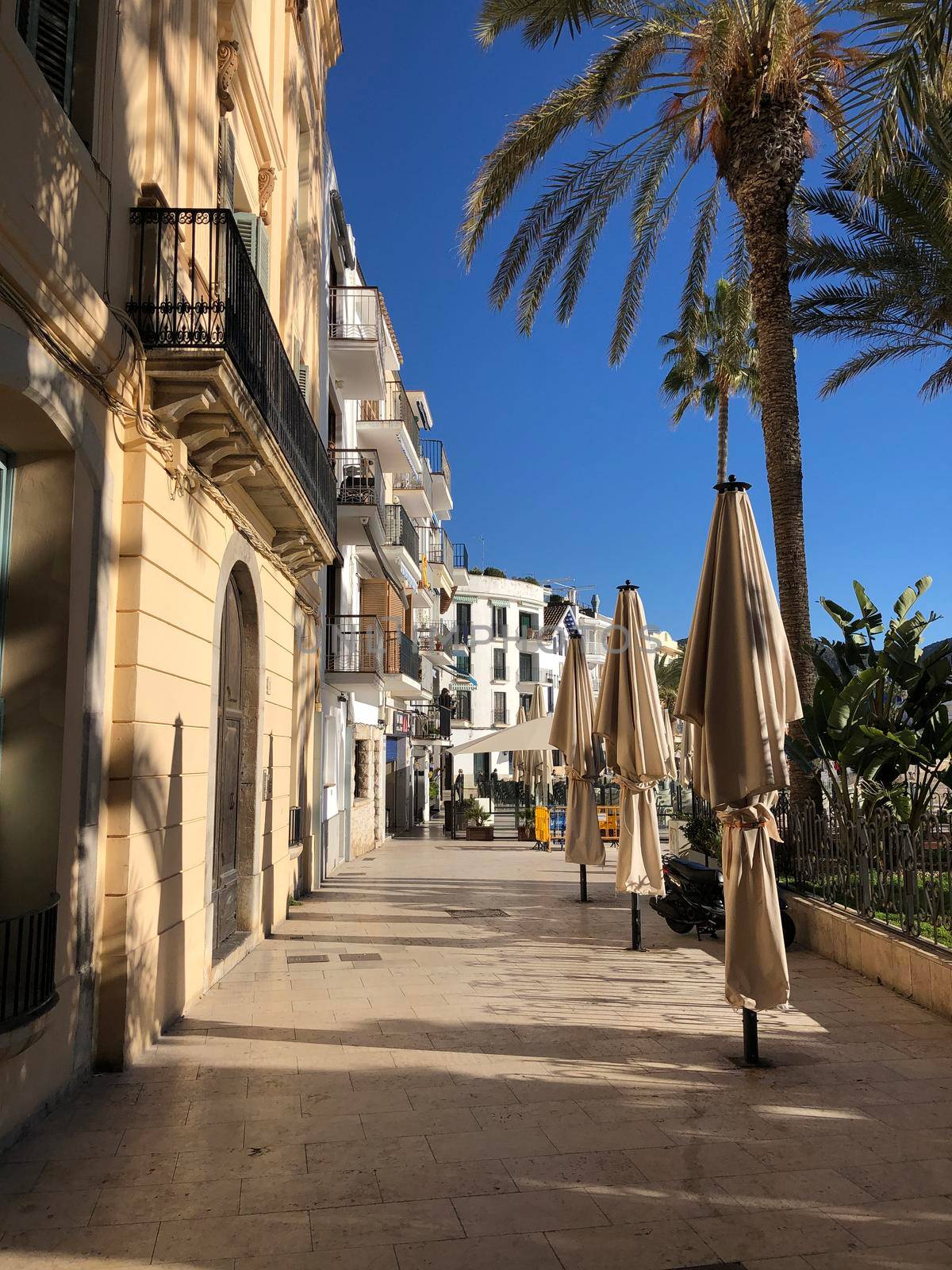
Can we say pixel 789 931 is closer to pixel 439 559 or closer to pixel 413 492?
pixel 413 492

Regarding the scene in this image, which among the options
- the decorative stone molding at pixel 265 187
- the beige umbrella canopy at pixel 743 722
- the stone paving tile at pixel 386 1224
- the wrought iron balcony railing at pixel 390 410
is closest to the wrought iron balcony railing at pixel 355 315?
the wrought iron balcony railing at pixel 390 410

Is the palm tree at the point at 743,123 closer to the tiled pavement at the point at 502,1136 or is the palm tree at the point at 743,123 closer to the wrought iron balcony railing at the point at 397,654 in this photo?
the tiled pavement at the point at 502,1136

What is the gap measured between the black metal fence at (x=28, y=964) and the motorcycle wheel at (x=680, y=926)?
24.6 ft

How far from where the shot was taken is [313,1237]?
4066mm

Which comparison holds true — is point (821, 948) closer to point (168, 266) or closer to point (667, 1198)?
point (667, 1198)

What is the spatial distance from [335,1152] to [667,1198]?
1625 mm

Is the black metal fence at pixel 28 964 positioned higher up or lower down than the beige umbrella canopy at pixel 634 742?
lower down

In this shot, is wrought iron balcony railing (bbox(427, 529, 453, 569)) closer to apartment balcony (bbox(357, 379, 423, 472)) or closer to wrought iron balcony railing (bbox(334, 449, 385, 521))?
apartment balcony (bbox(357, 379, 423, 472))

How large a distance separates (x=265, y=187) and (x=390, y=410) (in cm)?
1546

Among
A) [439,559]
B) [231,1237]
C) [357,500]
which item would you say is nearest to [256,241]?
[231,1237]

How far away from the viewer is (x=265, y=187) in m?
12.4

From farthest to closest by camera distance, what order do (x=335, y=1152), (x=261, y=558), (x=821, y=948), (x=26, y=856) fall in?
(x=261, y=558) < (x=821, y=948) < (x=26, y=856) < (x=335, y=1152)

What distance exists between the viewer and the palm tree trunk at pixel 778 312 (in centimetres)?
1274

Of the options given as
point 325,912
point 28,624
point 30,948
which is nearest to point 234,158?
point 28,624
